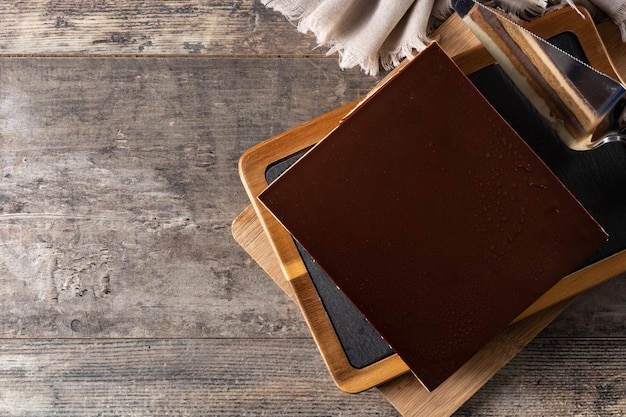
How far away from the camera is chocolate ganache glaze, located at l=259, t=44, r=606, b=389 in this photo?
0.78m

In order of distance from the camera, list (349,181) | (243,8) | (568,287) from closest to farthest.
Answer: (349,181) < (568,287) < (243,8)

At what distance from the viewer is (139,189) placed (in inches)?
42.0

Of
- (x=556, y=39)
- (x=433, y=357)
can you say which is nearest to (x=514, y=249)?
(x=433, y=357)

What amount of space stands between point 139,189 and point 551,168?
2.03 ft

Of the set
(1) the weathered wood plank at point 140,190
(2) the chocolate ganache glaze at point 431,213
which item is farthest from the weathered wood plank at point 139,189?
(2) the chocolate ganache glaze at point 431,213

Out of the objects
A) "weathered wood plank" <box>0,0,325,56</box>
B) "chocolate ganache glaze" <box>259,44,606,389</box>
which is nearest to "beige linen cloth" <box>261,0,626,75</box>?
"weathered wood plank" <box>0,0,325,56</box>

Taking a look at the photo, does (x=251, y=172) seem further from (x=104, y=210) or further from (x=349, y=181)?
(x=104, y=210)

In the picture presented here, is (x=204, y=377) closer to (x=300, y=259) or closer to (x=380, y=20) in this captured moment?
(x=300, y=259)

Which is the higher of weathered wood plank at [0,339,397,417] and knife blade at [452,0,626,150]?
knife blade at [452,0,626,150]

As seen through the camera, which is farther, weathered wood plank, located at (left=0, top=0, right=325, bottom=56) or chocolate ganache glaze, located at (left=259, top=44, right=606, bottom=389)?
weathered wood plank, located at (left=0, top=0, right=325, bottom=56)

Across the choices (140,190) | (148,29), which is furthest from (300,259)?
(148,29)

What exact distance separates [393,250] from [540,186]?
19cm

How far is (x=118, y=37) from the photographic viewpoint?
1.07 metres

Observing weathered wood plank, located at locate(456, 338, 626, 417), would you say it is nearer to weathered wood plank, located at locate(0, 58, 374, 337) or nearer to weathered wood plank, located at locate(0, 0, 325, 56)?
weathered wood plank, located at locate(0, 58, 374, 337)
